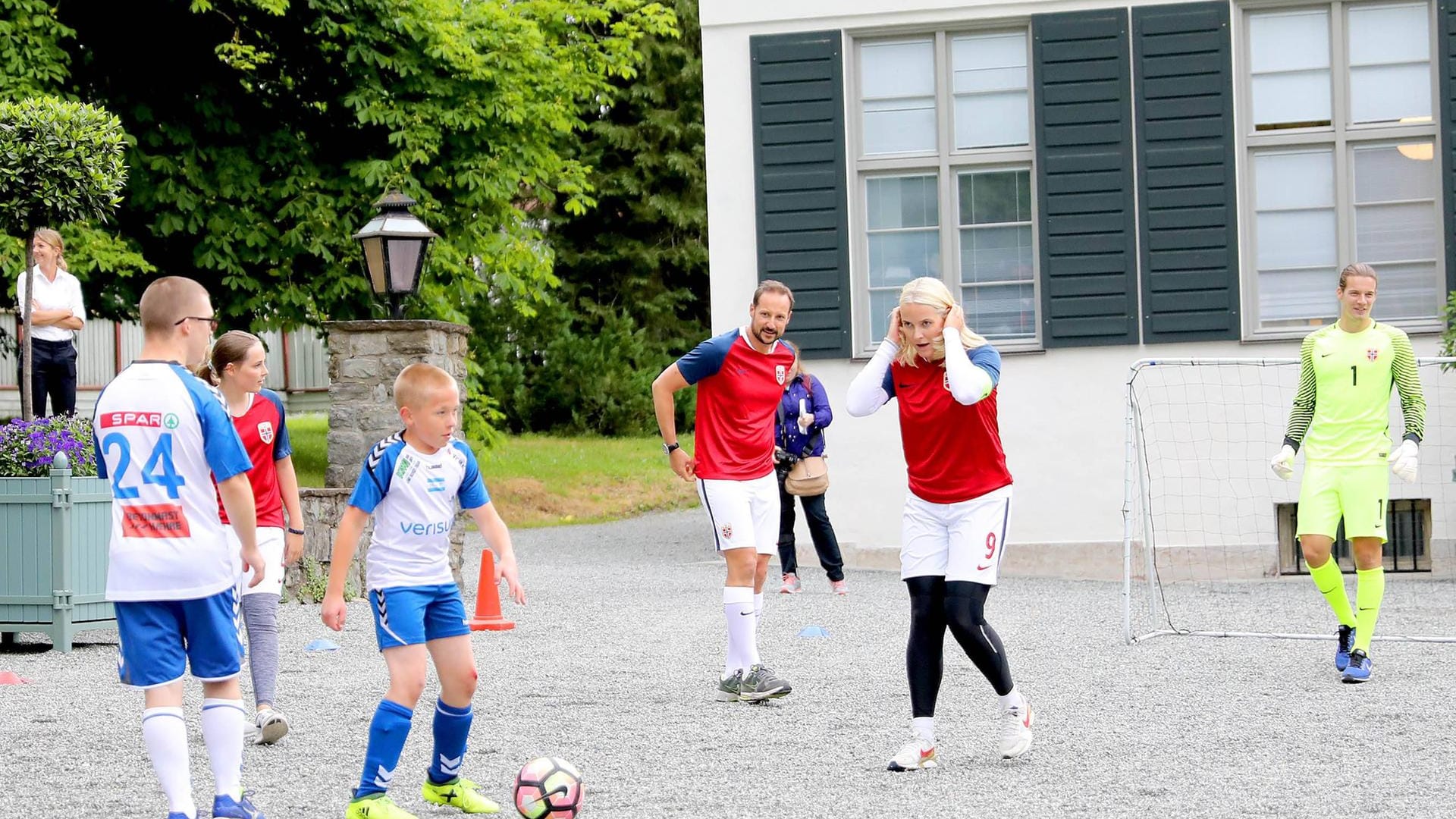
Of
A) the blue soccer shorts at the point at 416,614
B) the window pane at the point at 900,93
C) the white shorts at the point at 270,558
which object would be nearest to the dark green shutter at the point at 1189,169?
the window pane at the point at 900,93

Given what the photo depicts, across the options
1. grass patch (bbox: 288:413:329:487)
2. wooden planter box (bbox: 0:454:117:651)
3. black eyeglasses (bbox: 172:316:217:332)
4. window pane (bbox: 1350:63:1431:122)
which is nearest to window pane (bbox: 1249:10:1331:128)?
window pane (bbox: 1350:63:1431:122)

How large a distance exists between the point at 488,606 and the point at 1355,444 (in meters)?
5.11

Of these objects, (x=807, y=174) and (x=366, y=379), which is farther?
(x=807, y=174)

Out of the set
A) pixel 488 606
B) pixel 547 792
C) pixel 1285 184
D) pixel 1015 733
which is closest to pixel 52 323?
pixel 488 606

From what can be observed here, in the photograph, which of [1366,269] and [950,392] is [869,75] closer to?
[1366,269]

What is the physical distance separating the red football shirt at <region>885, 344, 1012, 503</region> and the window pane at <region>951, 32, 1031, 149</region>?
307 inches

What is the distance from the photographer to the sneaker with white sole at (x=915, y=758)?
572cm

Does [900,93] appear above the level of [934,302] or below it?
above

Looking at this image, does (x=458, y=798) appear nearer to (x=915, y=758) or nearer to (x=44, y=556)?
(x=915, y=758)

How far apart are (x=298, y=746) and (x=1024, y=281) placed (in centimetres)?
828

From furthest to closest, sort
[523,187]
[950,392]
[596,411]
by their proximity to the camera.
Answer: [596,411], [523,187], [950,392]

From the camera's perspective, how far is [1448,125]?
12.7m

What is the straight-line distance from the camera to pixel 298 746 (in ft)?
21.0

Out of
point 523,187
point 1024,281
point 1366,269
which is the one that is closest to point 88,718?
A: point 1366,269
